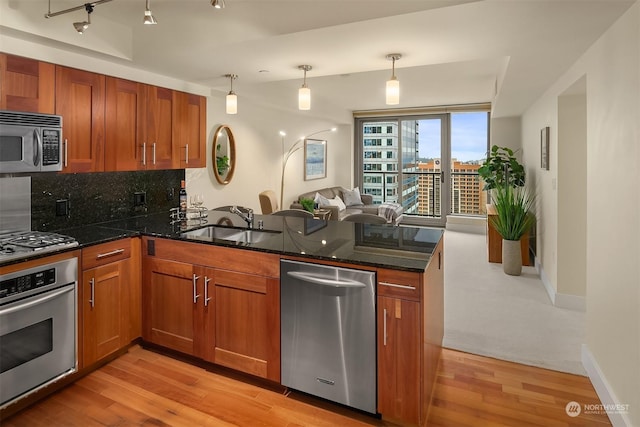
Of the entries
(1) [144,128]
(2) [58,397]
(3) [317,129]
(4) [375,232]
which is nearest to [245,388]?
(2) [58,397]

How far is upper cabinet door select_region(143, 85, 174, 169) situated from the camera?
10.9 ft

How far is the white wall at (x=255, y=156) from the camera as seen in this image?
4.80 metres

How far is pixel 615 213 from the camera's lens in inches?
85.8

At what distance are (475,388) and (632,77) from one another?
195 centimetres

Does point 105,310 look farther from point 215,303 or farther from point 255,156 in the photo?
point 255,156

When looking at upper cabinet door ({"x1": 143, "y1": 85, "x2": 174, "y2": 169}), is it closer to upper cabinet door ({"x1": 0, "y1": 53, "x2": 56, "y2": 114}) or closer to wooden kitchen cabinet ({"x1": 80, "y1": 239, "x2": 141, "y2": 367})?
upper cabinet door ({"x1": 0, "y1": 53, "x2": 56, "y2": 114})

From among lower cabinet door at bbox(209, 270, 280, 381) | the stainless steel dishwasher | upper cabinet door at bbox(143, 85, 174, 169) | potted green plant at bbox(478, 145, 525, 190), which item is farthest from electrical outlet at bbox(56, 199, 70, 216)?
potted green plant at bbox(478, 145, 525, 190)

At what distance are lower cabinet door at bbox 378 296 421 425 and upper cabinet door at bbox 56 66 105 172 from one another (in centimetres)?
236

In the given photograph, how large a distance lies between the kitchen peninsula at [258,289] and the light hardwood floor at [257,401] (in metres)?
0.14

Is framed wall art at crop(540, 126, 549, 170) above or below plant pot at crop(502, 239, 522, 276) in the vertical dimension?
above

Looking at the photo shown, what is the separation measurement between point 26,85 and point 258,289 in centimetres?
199

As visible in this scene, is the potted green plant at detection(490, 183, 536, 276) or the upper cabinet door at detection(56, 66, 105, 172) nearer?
the upper cabinet door at detection(56, 66, 105, 172)

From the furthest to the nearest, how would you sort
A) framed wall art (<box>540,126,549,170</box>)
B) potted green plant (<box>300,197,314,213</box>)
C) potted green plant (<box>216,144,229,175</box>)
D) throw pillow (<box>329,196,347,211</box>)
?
throw pillow (<box>329,196,347,211</box>), potted green plant (<box>300,197,314,213</box>), potted green plant (<box>216,144,229,175</box>), framed wall art (<box>540,126,549,170</box>)

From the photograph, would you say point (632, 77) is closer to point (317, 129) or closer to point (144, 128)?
point (144, 128)
